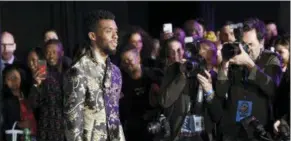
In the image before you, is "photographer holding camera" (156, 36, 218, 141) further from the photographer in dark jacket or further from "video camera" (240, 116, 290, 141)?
"video camera" (240, 116, 290, 141)

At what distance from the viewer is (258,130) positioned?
7164 millimetres

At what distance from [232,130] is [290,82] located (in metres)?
0.68

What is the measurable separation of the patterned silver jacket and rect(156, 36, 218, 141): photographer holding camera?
1.47 meters

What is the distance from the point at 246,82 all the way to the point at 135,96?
4.46 ft

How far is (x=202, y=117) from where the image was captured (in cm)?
757

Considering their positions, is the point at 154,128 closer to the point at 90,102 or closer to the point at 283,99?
the point at 283,99

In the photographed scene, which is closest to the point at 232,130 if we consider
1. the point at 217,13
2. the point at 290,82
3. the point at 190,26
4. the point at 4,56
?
the point at 290,82

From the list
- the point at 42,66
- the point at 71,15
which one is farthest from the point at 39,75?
the point at 71,15

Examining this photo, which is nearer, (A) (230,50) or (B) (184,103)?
(A) (230,50)

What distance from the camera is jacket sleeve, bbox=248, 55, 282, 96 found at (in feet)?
23.6

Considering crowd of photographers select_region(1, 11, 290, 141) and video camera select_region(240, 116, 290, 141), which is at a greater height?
crowd of photographers select_region(1, 11, 290, 141)

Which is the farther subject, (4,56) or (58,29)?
(58,29)

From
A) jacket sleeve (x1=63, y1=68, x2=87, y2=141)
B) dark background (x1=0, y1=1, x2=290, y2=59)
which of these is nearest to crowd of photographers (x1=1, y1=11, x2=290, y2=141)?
jacket sleeve (x1=63, y1=68, x2=87, y2=141)

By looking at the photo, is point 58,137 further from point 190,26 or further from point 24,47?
point 24,47
